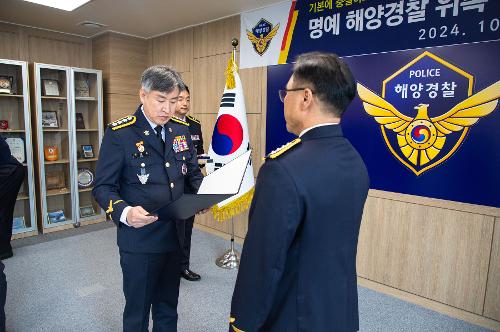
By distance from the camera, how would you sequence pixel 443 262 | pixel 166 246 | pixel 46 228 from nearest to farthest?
pixel 166 246, pixel 443 262, pixel 46 228

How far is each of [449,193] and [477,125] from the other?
528 mm

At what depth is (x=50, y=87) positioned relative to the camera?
4.46 m

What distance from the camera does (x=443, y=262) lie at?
266 cm

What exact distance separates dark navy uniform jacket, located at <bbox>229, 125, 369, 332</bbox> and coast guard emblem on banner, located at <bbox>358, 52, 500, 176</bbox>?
189 centimetres

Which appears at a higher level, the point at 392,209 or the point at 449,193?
the point at 449,193

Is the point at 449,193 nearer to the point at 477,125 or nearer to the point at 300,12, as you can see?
the point at 477,125

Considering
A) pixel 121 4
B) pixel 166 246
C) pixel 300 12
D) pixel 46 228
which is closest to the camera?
pixel 166 246

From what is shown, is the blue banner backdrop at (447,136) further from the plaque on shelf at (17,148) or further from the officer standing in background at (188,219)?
the plaque on shelf at (17,148)

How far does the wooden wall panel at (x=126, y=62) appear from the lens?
481cm

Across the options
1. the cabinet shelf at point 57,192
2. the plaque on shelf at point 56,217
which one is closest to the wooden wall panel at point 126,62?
the cabinet shelf at point 57,192

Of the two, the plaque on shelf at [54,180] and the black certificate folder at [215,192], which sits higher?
the black certificate folder at [215,192]

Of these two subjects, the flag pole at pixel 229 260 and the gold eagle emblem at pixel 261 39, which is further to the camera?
the gold eagle emblem at pixel 261 39

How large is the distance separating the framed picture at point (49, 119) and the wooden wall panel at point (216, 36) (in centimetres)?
205

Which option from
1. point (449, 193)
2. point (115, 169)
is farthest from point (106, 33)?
point (449, 193)
